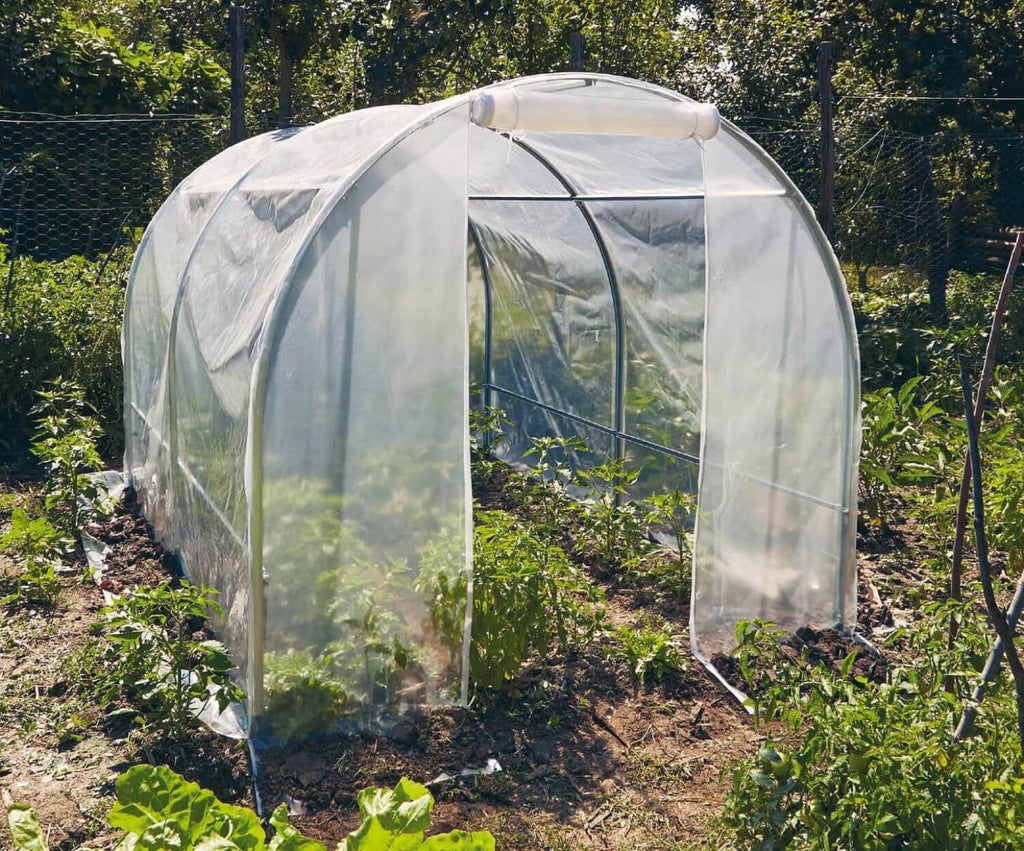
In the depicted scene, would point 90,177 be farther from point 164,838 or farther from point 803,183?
point 164,838

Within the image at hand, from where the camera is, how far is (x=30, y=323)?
22.4 ft

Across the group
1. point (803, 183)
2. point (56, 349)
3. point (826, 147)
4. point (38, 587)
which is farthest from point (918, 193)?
point (38, 587)

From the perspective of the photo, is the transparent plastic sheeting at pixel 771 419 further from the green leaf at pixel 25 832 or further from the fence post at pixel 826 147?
the fence post at pixel 826 147

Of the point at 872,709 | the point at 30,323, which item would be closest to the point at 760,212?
the point at 872,709

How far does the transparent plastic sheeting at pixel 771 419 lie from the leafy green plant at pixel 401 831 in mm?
2305

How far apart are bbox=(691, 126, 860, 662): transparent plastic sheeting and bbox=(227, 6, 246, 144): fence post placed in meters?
3.88

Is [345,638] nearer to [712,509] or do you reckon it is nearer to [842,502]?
[712,509]

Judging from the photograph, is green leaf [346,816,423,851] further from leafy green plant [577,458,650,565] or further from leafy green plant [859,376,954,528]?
leafy green plant [859,376,954,528]

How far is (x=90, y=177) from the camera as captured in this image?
27.1 ft

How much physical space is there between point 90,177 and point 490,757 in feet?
21.7

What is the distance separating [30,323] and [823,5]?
28.1 ft

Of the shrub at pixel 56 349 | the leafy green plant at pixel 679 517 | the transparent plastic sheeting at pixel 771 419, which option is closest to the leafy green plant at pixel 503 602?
the transparent plastic sheeting at pixel 771 419

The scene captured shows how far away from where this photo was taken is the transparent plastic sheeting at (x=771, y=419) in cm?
430

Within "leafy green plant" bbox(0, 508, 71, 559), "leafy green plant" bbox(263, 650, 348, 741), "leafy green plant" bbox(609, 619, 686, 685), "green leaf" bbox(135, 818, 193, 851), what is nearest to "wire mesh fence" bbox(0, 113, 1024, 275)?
"leafy green plant" bbox(0, 508, 71, 559)
